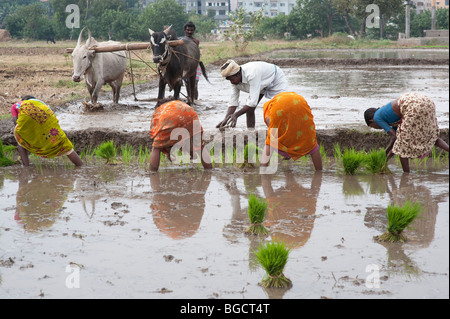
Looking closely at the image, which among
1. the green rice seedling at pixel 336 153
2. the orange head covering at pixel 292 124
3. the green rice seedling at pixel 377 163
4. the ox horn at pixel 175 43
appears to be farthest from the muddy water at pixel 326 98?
the orange head covering at pixel 292 124

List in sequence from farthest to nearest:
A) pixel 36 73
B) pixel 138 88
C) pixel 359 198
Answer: pixel 36 73 < pixel 138 88 < pixel 359 198

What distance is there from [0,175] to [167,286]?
3846 mm

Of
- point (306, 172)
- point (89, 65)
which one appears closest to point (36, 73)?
point (89, 65)

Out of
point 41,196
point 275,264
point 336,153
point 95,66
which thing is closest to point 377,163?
point 336,153

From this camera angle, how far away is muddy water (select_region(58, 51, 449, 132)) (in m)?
8.97

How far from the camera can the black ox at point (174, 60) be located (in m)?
9.41

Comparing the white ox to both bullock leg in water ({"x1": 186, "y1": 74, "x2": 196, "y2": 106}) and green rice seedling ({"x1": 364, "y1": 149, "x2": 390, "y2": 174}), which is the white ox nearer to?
bullock leg in water ({"x1": 186, "y1": 74, "x2": 196, "y2": 106})

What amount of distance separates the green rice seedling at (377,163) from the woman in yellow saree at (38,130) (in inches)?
129

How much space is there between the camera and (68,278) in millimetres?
3725

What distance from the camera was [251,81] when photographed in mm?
6797

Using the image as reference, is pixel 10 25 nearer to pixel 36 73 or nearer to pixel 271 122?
pixel 36 73

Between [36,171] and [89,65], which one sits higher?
[89,65]

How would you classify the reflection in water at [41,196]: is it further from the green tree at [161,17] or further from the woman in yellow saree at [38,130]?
the green tree at [161,17]

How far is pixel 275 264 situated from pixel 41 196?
10.2 feet
